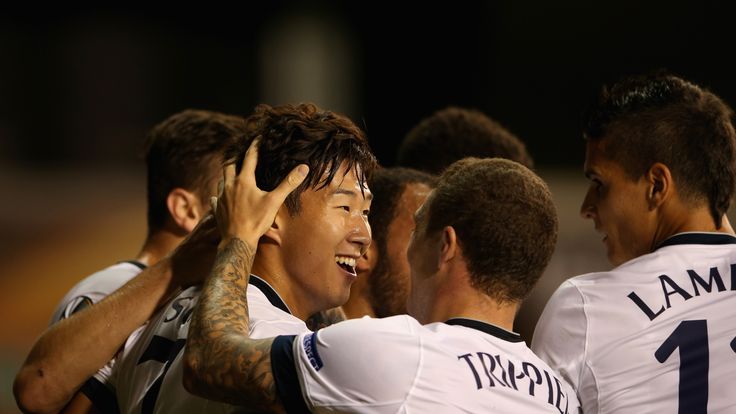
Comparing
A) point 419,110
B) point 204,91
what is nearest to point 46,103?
Answer: point 204,91

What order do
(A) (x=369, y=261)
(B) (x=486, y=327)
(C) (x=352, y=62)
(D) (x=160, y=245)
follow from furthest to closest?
(C) (x=352, y=62), (D) (x=160, y=245), (A) (x=369, y=261), (B) (x=486, y=327)

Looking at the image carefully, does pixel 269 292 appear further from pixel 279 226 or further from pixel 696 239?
pixel 696 239

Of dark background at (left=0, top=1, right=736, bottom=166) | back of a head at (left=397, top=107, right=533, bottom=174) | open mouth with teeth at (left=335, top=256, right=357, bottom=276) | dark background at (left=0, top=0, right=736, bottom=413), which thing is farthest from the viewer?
dark background at (left=0, top=1, right=736, bottom=166)

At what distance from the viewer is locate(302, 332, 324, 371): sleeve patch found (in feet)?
8.91

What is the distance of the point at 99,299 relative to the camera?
3865 millimetres

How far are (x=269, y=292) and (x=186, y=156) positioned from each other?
1249 millimetres

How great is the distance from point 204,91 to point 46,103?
1927 millimetres

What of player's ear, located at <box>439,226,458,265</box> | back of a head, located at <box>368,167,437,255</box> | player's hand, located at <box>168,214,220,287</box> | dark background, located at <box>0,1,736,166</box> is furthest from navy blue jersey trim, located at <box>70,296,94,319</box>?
dark background, located at <box>0,1,736,166</box>

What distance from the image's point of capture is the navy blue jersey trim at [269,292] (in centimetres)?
320

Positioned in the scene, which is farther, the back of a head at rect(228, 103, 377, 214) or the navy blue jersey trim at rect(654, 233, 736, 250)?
the navy blue jersey trim at rect(654, 233, 736, 250)

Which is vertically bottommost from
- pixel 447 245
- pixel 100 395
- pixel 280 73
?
pixel 280 73

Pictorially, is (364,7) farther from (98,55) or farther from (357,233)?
(357,233)

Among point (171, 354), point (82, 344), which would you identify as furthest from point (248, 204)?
point (82, 344)

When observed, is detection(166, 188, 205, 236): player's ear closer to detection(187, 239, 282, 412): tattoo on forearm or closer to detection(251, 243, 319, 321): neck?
detection(251, 243, 319, 321): neck
